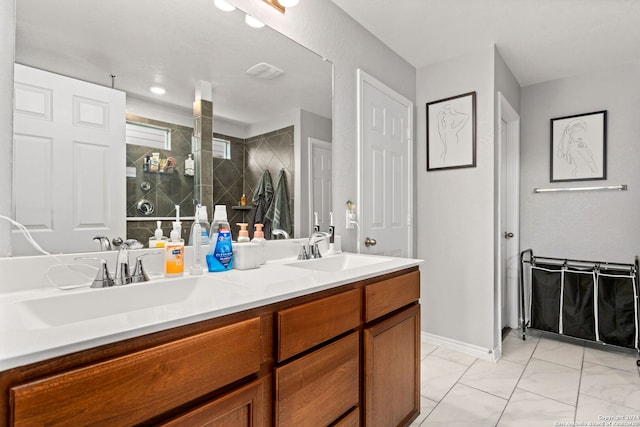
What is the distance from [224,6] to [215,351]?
1.43m

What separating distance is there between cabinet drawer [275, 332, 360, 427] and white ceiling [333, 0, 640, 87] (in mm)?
1961

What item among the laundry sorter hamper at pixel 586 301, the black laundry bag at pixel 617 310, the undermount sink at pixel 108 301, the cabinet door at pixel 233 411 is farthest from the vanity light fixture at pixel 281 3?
the black laundry bag at pixel 617 310

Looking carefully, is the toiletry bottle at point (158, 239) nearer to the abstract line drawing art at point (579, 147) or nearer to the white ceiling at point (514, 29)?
the white ceiling at point (514, 29)

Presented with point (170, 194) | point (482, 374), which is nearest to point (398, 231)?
point (482, 374)

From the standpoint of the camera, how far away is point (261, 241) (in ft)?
5.31

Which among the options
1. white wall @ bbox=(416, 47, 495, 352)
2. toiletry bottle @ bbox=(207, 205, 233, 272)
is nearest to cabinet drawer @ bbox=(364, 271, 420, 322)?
toiletry bottle @ bbox=(207, 205, 233, 272)

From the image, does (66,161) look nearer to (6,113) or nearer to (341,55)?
(6,113)

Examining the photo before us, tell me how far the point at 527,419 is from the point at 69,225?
227 centimetres

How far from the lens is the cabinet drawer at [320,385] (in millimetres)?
982

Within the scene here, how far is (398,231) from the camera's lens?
8.71 ft

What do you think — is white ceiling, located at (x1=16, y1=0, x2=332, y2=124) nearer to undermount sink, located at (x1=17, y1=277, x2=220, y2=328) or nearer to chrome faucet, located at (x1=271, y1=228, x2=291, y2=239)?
chrome faucet, located at (x1=271, y1=228, x2=291, y2=239)

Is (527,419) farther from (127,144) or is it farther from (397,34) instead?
(397,34)

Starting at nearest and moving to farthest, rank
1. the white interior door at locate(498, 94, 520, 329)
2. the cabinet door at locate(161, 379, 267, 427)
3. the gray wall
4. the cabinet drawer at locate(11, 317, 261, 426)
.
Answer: the cabinet drawer at locate(11, 317, 261, 426) < the cabinet door at locate(161, 379, 267, 427) < the gray wall < the white interior door at locate(498, 94, 520, 329)

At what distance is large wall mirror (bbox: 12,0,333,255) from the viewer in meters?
1.08
